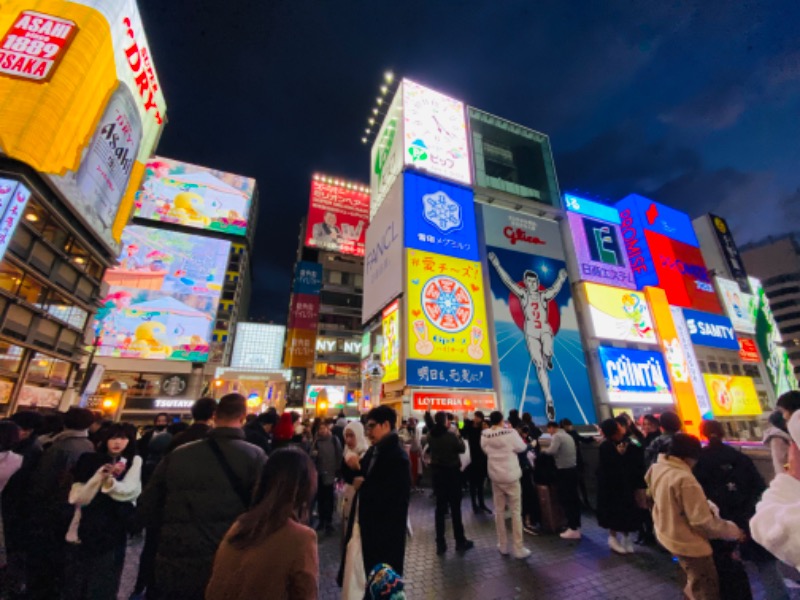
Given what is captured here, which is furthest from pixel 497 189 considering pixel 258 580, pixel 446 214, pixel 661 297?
pixel 258 580

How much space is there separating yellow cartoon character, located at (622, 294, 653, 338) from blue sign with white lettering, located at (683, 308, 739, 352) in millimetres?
5770

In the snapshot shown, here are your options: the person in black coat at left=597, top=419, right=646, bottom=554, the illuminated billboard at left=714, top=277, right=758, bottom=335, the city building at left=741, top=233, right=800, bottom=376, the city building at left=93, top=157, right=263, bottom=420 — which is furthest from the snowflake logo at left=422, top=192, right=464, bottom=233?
the city building at left=741, top=233, right=800, bottom=376

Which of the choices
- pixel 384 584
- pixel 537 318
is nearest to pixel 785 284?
pixel 537 318

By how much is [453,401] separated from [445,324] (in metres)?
4.09

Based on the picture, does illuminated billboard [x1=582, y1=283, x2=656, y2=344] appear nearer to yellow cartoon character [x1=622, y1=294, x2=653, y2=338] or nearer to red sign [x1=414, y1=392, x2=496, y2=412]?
yellow cartoon character [x1=622, y1=294, x2=653, y2=338]

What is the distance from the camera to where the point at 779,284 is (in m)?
64.9

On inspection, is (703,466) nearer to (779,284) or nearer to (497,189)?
(497,189)

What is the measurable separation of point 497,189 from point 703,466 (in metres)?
24.1

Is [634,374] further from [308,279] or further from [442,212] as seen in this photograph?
[308,279]

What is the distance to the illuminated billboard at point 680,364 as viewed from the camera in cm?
2312

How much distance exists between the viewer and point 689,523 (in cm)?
284

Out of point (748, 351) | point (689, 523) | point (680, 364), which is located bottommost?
point (689, 523)

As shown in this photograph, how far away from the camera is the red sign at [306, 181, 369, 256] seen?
44.7 meters

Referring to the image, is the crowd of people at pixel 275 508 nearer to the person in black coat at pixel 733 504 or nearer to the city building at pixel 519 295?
the person in black coat at pixel 733 504
